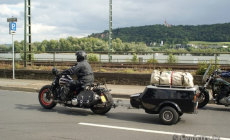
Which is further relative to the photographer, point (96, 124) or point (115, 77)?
point (115, 77)

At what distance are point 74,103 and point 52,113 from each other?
0.78 m

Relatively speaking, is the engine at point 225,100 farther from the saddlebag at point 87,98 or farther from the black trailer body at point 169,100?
the saddlebag at point 87,98

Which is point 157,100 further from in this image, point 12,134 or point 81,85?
point 12,134

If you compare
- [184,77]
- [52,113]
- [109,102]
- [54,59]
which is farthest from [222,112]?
[54,59]

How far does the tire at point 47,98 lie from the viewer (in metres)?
8.73

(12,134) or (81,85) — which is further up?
→ (81,85)

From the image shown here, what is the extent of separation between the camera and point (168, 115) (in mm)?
7145

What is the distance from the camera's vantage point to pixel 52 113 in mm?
8305

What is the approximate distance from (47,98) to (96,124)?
2.39m

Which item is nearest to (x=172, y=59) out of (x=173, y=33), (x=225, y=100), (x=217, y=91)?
(x=217, y=91)

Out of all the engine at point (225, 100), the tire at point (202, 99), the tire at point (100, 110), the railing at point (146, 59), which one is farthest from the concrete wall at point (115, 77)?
the tire at point (100, 110)

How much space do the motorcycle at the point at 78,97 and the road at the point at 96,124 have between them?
261 mm

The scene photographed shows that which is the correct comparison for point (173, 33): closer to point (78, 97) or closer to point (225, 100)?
point (225, 100)

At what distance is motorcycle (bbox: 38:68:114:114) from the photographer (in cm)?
801
